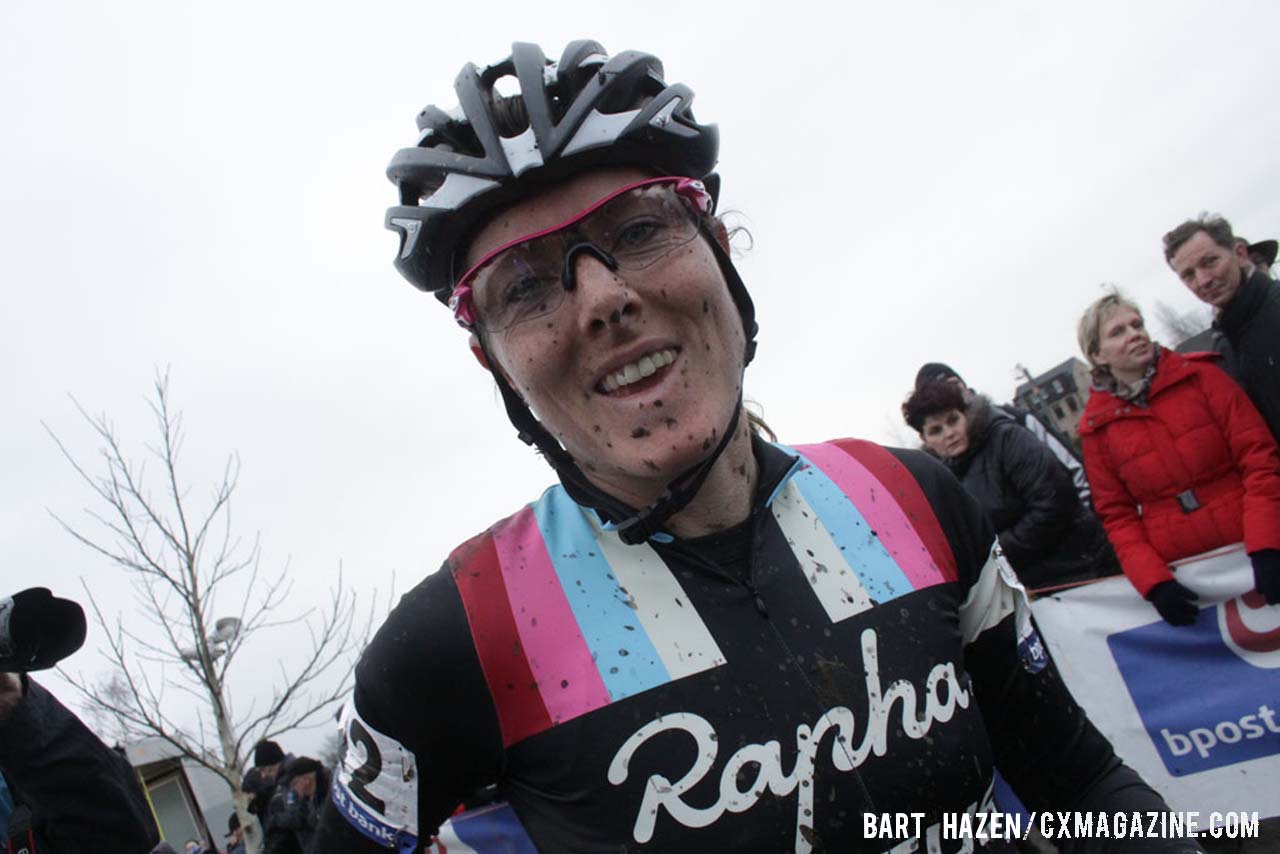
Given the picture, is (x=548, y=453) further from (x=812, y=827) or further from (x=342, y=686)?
(x=342, y=686)

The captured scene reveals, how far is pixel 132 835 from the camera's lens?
262 cm

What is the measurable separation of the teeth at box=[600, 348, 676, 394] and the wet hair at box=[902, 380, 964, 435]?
12.1ft

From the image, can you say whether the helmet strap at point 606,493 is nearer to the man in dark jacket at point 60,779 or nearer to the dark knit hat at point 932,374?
the man in dark jacket at point 60,779

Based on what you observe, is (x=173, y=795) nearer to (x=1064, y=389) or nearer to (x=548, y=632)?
(x=548, y=632)

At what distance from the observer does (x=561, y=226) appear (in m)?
1.70

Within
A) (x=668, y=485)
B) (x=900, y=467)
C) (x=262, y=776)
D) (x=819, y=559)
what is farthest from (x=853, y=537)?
(x=262, y=776)

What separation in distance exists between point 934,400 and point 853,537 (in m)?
3.35

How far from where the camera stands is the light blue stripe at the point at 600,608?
5.05 ft

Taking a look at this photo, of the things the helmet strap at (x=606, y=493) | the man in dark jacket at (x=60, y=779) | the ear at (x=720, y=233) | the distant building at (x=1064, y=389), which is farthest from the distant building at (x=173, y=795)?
the distant building at (x=1064, y=389)

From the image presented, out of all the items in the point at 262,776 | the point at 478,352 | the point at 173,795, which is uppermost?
the point at 478,352

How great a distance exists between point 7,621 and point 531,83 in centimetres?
237

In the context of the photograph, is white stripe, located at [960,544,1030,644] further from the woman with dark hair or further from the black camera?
the black camera

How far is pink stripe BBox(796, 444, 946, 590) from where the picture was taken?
1780mm

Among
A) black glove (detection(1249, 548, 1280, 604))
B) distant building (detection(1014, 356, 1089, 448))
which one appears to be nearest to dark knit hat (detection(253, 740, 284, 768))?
black glove (detection(1249, 548, 1280, 604))
